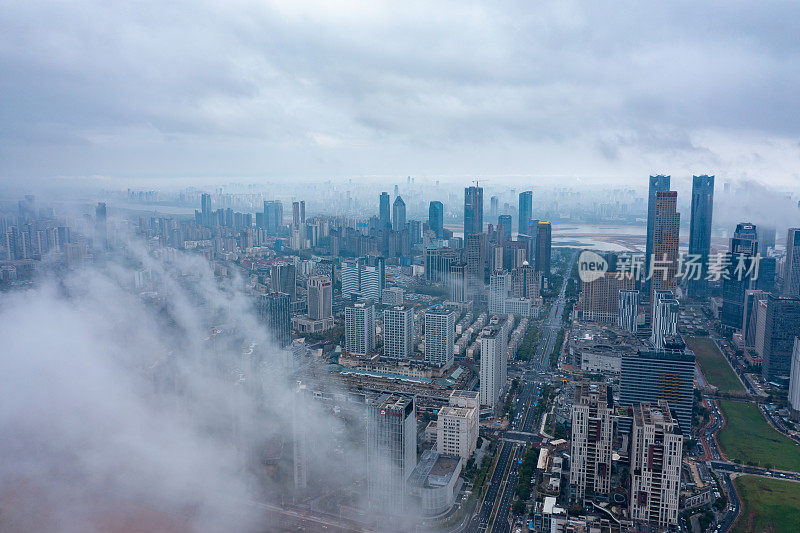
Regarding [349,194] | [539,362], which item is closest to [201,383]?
[539,362]

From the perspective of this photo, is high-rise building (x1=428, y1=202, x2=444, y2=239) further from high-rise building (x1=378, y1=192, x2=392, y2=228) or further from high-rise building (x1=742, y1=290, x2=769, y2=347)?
high-rise building (x1=742, y1=290, x2=769, y2=347)

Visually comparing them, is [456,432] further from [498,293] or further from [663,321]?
[498,293]

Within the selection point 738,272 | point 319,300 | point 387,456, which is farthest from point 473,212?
point 387,456

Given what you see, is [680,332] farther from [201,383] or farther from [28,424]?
[28,424]

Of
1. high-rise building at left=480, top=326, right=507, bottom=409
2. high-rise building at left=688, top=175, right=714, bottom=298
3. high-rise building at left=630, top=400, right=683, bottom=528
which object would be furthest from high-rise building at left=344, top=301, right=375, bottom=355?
high-rise building at left=688, top=175, right=714, bottom=298

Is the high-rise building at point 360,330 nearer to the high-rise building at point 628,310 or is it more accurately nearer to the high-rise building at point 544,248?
the high-rise building at point 628,310
